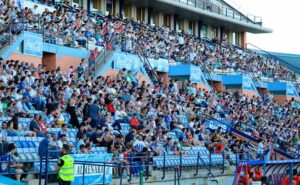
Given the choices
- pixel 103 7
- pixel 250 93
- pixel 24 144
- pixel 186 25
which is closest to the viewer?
pixel 24 144

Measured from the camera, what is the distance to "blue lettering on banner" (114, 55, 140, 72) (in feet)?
90.3

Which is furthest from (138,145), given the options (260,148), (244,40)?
(244,40)

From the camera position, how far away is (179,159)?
2066 cm

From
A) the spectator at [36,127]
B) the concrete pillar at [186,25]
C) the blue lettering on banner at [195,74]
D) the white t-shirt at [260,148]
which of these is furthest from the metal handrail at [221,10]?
the spectator at [36,127]

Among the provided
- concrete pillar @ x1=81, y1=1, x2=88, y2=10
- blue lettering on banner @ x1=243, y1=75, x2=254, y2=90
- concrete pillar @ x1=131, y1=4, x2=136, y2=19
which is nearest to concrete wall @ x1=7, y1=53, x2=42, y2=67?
concrete pillar @ x1=81, y1=1, x2=88, y2=10

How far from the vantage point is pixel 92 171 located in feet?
51.8

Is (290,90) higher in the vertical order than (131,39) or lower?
lower

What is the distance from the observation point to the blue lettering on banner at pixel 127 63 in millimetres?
27516

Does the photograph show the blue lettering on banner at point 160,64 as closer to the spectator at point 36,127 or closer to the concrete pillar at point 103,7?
the concrete pillar at point 103,7

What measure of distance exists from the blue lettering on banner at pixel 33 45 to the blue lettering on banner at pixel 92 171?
7.68m

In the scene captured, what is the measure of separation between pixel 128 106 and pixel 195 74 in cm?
1232

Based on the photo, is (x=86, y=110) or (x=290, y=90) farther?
(x=290, y=90)

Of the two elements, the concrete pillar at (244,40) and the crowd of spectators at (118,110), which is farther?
the concrete pillar at (244,40)

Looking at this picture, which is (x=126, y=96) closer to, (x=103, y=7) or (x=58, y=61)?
(x=58, y=61)
